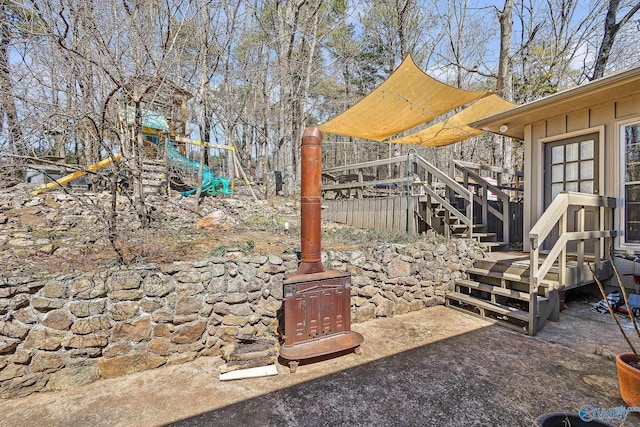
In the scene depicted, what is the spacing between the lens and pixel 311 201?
3.22m

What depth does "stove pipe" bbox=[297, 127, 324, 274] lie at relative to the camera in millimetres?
3215

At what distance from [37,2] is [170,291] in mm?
3941

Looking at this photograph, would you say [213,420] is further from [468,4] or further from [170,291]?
[468,4]

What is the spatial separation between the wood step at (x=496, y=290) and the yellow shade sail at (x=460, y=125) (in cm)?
291

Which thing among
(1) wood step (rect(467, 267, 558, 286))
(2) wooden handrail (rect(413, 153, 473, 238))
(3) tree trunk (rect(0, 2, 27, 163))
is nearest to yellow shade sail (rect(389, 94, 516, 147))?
(2) wooden handrail (rect(413, 153, 473, 238))

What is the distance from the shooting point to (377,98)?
5945 mm

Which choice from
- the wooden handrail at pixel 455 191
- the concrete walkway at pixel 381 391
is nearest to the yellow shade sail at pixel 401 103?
the wooden handrail at pixel 455 191

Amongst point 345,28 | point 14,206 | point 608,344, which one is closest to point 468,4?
point 345,28

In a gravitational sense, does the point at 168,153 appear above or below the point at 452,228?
above

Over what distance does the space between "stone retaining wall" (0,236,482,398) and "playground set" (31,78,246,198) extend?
4.97ft

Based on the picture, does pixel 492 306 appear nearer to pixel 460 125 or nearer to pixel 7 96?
pixel 460 125

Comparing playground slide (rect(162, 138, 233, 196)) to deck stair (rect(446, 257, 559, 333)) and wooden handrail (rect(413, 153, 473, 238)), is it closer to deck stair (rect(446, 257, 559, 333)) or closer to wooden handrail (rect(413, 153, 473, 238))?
wooden handrail (rect(413, 153, 473, 238))

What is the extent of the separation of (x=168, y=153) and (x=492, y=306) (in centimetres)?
651

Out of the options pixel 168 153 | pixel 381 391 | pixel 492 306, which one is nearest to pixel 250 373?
pixel 381 391
